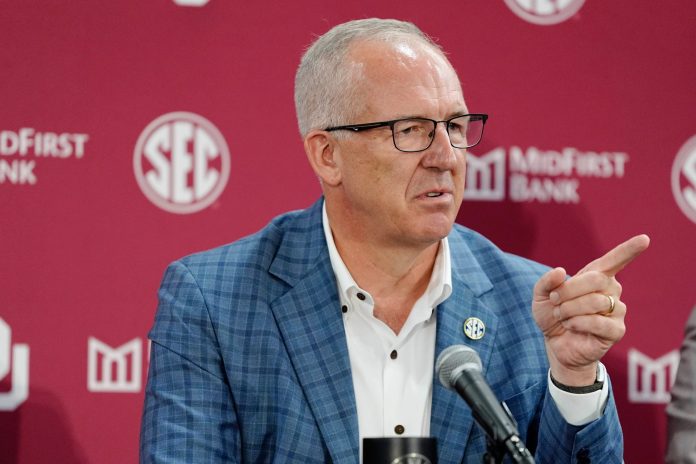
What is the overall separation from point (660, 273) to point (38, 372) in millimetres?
1826

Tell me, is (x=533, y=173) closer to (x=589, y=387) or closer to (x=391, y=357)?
(x=391, y=357)

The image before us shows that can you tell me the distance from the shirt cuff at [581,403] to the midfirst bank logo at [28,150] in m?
1.48

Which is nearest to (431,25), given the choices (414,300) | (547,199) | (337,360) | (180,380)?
(547,199)

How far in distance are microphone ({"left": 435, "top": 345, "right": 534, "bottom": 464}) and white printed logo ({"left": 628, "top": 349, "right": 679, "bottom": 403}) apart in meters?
1.51

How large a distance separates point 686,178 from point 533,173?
47 cm

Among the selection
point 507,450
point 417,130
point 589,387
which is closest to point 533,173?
point 417,130

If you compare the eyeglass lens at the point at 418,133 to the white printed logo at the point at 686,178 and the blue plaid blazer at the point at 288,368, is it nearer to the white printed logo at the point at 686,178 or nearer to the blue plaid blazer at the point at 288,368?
the blue plaid blazer at the point at 288,368

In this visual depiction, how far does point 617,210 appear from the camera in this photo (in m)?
2.98

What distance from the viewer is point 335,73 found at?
2.38 m

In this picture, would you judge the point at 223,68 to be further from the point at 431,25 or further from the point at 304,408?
the point at 304,408

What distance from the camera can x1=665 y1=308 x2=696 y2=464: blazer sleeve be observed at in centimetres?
253

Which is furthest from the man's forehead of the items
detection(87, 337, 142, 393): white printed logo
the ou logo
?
detection(87, 337, 142, 393): white printed logo

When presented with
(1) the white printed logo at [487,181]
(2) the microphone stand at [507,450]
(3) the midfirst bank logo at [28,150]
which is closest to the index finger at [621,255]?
(2) the microphone stand at [507,450]

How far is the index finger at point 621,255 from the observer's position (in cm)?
184
